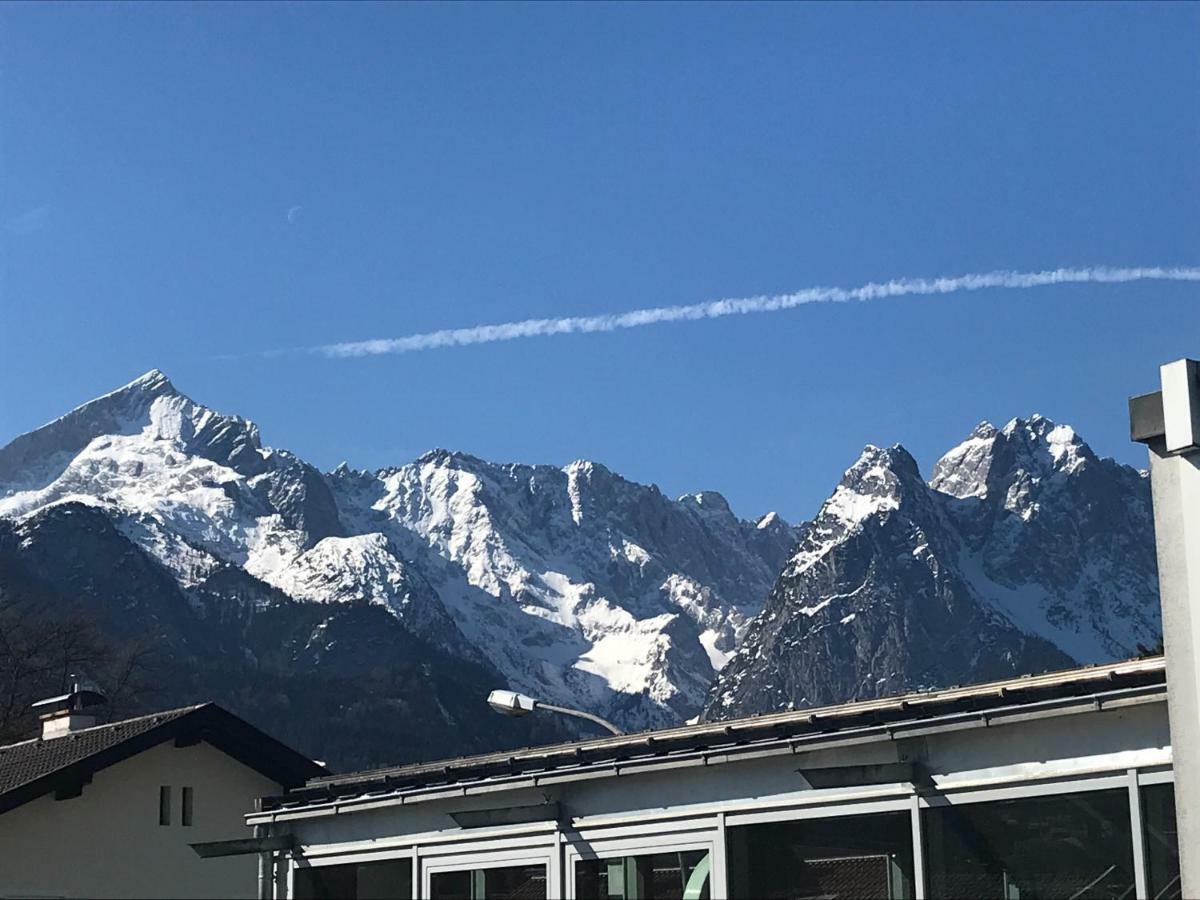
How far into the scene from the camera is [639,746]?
52.1 ft

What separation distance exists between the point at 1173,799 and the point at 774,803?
11.7 ft

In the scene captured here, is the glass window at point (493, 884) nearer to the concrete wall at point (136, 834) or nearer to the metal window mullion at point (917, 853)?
the metal window mullion at point (917, 853)

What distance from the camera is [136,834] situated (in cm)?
2903

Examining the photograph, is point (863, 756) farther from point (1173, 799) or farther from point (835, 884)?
point (1173, 799)

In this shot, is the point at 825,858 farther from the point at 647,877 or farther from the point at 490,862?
the point at 490,862

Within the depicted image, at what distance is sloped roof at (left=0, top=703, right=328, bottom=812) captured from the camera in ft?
90.8

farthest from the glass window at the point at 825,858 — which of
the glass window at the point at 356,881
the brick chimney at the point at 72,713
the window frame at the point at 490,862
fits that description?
the brick chimney at the point at 72,713

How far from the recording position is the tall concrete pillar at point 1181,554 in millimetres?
11312

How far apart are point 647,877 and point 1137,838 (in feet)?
16.2

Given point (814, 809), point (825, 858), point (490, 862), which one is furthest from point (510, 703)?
point (825, 858)

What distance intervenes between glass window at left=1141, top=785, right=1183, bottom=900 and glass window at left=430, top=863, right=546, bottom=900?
244 inches

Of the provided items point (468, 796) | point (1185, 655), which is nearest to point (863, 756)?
point (1185, 655)

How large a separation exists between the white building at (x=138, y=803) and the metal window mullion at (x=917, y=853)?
690 inches

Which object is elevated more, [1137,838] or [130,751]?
[130,751]
